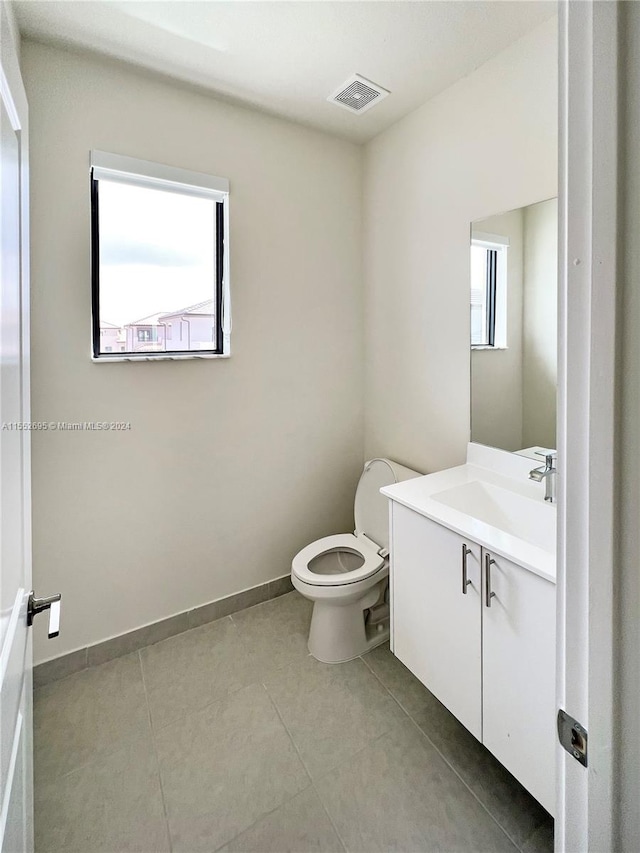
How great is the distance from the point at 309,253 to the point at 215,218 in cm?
52

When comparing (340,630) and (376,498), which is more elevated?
(376,498)

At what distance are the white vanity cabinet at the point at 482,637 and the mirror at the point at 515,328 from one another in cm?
62

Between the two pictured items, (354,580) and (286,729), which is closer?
(286,729)

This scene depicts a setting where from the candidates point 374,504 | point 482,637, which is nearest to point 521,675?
point 482,637

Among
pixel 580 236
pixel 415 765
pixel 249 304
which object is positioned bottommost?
pixel 415 765

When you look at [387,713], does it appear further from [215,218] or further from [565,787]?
[215,218]

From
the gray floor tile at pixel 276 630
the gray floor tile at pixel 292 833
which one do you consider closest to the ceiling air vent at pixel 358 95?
the gray floor tile at pixel 276 630

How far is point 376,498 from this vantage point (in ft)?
7.48

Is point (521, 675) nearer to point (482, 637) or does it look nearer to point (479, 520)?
point (482, 637)

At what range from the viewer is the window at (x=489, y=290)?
184 cm

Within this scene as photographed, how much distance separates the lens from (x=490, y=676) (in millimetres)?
1320

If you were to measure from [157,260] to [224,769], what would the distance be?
2.08m

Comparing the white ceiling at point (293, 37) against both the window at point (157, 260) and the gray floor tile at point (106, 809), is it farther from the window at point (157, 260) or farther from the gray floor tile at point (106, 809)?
the gray floor tile at point (106, 809)

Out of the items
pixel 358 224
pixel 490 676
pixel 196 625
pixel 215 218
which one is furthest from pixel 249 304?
pixel 490 676
